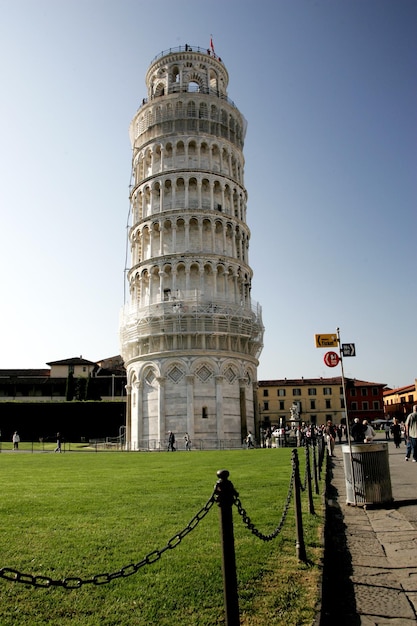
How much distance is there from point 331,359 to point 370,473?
3466 millimetres

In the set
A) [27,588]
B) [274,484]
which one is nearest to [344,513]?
[274,484]

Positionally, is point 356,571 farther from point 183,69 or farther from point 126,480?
point 183,69

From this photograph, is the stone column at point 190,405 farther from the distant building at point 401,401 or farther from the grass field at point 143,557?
the distant building at point 401,401

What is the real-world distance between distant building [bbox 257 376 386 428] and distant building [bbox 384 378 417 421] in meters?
4.50

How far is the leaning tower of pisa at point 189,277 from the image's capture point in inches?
1539

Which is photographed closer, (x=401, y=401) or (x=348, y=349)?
(x=348, y=349)

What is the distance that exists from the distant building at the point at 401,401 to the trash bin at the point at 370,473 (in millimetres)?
80574

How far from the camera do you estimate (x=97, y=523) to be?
7500 millimetres

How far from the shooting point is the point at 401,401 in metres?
98.5

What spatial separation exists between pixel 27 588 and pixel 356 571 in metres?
3.74

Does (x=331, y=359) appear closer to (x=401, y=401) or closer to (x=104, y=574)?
(x=104, y=574)

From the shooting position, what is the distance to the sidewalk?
183 inches

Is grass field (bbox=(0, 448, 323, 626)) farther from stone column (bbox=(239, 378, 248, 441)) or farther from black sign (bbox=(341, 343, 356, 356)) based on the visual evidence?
stone column (bbox=(239, 378, 248, 441))

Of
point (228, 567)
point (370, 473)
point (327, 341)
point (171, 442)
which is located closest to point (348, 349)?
point (327, 341)
